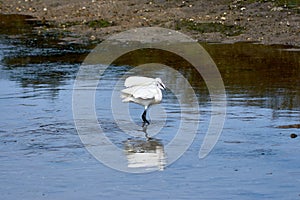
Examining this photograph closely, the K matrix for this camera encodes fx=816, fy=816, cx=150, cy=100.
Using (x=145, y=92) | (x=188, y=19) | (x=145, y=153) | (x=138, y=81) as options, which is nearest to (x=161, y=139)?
(x=145, y=153)

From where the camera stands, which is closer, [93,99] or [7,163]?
[7,163]

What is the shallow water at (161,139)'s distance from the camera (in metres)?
8.21

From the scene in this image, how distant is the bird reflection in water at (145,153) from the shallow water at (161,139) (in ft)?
0.05

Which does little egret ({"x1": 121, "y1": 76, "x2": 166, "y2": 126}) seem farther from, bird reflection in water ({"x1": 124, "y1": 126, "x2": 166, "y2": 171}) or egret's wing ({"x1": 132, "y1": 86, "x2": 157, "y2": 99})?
bird reflection in water ({"x1": 124, "y1": 126, "x2": 166, "y2": 171})

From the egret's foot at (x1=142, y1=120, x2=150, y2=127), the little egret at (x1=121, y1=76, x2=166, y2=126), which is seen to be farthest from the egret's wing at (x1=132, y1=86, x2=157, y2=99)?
the egret's foot at (x1=142, y1=120, x2=150, y2=127)

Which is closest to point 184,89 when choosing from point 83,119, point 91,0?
point 83,119

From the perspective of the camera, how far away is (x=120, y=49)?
743 inches

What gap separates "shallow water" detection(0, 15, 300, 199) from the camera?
821 centimetres

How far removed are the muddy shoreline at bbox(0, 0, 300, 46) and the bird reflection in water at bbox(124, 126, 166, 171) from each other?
27.9 ft

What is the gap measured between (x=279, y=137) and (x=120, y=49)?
9050 mm

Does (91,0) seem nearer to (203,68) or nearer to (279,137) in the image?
(203,68)

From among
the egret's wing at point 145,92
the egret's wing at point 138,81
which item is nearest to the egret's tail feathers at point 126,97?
the egret's wing at point 145,92

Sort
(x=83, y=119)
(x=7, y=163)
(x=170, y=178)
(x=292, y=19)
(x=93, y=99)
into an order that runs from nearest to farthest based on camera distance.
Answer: (x=170, y=178) < (x=7, y=163) < (x=83, y=119) < (x=93, y=99) < (x=292, y=19)

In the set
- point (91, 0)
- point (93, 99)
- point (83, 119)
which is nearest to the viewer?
point (83, 119)
